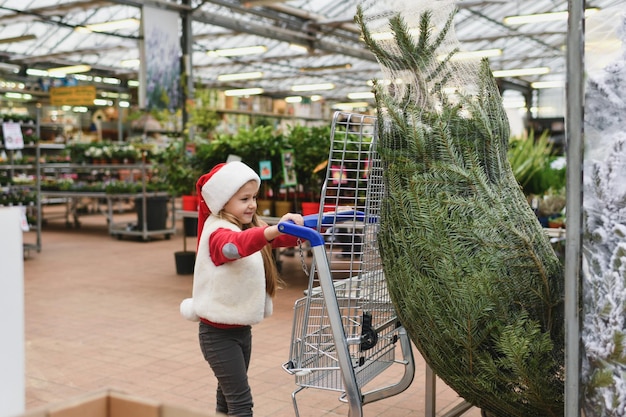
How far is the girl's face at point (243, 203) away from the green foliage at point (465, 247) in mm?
626

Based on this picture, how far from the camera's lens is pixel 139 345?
15.5 ft

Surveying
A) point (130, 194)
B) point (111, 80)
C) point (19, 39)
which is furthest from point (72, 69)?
point (130, 194)

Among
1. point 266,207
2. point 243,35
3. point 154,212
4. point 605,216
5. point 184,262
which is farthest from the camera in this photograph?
point 243,35

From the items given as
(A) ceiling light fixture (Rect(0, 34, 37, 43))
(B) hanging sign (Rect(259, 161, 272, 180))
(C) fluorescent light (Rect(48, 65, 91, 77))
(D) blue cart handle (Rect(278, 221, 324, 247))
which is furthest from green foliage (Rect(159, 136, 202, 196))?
(C) fluorescent light (Rect(48, 65, 91, 77))

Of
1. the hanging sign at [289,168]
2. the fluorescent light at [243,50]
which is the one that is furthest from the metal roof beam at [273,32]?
the hanging sign at [289,168]

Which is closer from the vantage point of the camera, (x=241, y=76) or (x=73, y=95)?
(x=73, y=95)

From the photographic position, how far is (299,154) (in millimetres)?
6480

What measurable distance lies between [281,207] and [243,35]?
11.6 m

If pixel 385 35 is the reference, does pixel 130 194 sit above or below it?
below

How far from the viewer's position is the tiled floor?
12.0ft

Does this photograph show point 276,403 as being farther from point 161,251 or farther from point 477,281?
point 161,251

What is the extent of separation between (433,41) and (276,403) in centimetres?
218

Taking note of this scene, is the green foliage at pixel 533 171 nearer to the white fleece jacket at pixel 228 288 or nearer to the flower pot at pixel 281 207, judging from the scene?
the flower pot at pixel 281 207

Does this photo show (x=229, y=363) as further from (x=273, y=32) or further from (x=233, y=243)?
(x=273, y=32)
